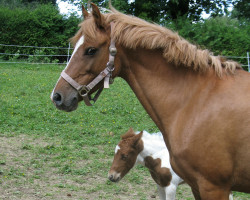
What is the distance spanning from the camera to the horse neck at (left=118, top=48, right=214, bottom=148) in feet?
8.54

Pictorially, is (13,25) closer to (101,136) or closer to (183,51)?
(101,136)

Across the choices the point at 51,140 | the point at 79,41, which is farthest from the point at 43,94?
the point at 79,41

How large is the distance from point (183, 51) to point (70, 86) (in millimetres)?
976

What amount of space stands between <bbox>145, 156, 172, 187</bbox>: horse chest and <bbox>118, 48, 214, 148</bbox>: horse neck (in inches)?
83.5

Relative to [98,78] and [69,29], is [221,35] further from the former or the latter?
[98,78]

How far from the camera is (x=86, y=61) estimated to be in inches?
102

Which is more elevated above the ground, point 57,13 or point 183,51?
point 183,51

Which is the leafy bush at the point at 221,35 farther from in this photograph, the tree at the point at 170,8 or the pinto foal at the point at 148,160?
the pinto foal at the point at 148,160

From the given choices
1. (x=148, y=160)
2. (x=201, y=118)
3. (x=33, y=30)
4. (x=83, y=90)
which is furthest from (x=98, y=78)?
(x=33, y=30)

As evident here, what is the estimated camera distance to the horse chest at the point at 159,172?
15.0 feet

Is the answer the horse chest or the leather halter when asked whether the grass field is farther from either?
the leather halter

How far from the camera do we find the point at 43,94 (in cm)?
1036

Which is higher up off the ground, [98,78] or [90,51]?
[90,51]

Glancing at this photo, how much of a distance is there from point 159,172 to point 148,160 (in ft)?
1.15
